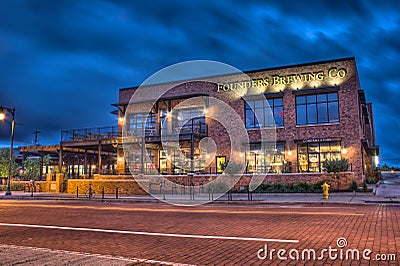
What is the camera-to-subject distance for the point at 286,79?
32.0 metres

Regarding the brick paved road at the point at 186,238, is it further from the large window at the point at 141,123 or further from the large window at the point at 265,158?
the large window at the point at 141,123

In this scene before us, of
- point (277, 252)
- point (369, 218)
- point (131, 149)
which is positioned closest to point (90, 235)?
point (277, 252)

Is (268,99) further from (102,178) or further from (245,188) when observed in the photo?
(102,178)

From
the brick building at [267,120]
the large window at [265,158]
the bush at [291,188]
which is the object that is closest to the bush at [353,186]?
the bush at [291,188]

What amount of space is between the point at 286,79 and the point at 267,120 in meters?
4.03

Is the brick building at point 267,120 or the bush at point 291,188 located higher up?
the brick building at point 267,120

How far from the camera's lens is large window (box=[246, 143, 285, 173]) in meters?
31.4

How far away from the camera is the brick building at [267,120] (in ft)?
98.2

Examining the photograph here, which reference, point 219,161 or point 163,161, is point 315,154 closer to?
point 219,161

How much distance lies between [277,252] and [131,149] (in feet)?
104

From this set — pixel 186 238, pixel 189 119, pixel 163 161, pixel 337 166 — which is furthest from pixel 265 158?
pixel 186 238

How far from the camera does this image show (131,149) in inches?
1464

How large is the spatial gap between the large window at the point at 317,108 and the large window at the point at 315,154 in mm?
1972

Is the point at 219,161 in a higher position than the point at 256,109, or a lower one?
lower
